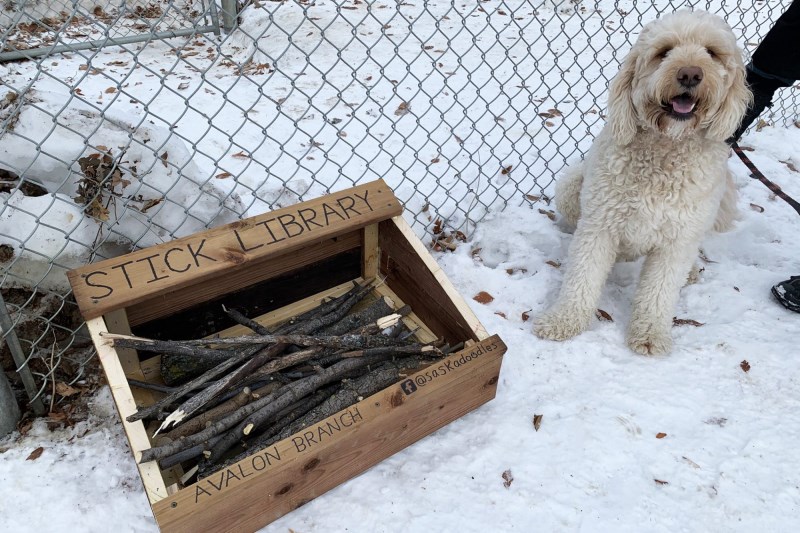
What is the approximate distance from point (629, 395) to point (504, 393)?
0.59 metres

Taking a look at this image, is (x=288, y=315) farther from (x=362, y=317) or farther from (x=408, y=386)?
(x=408, y=386)

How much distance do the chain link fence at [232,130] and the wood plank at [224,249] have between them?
0.44m

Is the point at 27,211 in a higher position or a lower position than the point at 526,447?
higher

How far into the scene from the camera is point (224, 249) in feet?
7.79

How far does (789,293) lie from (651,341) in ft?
3.12

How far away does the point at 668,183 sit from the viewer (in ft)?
8.64

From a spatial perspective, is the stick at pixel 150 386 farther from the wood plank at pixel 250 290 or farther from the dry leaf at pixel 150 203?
the dry leaf at pixel 150 203

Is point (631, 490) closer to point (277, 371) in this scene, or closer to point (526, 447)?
point (526, 447)

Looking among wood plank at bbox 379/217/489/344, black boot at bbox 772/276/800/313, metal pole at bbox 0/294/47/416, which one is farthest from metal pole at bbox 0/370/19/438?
black boot at bbox 772/276/800/313

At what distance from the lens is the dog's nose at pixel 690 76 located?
232 centimetres

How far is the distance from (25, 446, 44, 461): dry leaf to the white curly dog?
2356 mm

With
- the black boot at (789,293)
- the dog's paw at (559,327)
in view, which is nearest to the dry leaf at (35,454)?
the dog's paw at (559,327)

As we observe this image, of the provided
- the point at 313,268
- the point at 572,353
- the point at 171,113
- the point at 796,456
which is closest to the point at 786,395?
the point at 796,456

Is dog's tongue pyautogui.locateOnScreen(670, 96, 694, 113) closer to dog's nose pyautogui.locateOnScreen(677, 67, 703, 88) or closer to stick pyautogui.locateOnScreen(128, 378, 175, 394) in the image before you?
dog's nose pyautogui.locateOnScreen(677, 67, 703, 88)
